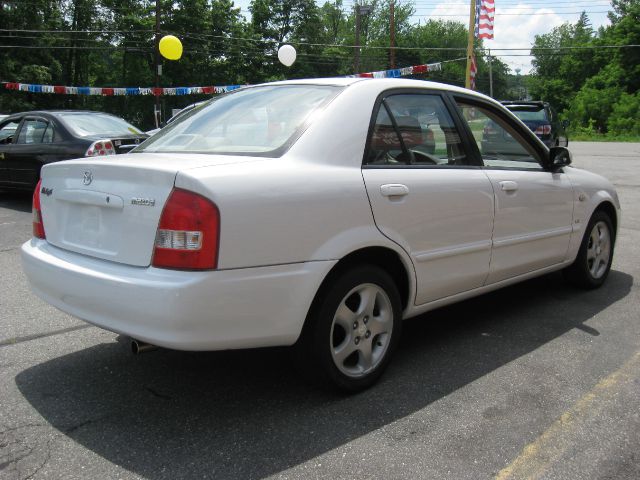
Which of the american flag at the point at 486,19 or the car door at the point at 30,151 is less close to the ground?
the american flag at the point at 486,19

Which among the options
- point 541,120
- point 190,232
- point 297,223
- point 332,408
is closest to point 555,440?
point 332,408

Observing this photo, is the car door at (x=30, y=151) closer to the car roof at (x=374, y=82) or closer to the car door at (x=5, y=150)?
the car door at (x=5, y=150)

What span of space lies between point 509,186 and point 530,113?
10.6 m

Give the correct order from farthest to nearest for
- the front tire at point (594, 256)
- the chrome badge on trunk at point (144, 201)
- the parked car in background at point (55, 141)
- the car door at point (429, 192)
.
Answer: the parked car in background at point (55, 141)
the front tire at point (594, 256)
the car door at point (429, 192)
the chrome badge on trunk at point (144, 201)

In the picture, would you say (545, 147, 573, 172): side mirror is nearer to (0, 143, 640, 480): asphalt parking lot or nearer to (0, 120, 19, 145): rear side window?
(0, 143, 640, 480): asphalt parking lot

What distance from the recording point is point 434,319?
14.5ft

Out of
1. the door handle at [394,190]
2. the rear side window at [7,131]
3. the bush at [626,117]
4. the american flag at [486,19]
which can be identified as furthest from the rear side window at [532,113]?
the bush at [626,117]

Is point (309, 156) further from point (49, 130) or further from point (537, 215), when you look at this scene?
point (49, 130)

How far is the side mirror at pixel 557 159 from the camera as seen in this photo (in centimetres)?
439

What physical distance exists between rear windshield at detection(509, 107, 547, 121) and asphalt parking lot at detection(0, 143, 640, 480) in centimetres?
997

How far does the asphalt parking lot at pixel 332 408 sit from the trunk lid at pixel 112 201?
0.79 meters

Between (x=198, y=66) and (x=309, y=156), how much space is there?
5430 cm

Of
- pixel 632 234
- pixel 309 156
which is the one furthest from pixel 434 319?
pixel 632 234

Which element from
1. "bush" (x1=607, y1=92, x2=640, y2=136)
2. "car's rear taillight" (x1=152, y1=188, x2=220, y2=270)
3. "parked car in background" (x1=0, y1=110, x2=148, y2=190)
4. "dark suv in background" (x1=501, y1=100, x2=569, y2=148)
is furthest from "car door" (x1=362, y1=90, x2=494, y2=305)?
"bush" (x1=607, y1=92, x2=640, y2=136)
